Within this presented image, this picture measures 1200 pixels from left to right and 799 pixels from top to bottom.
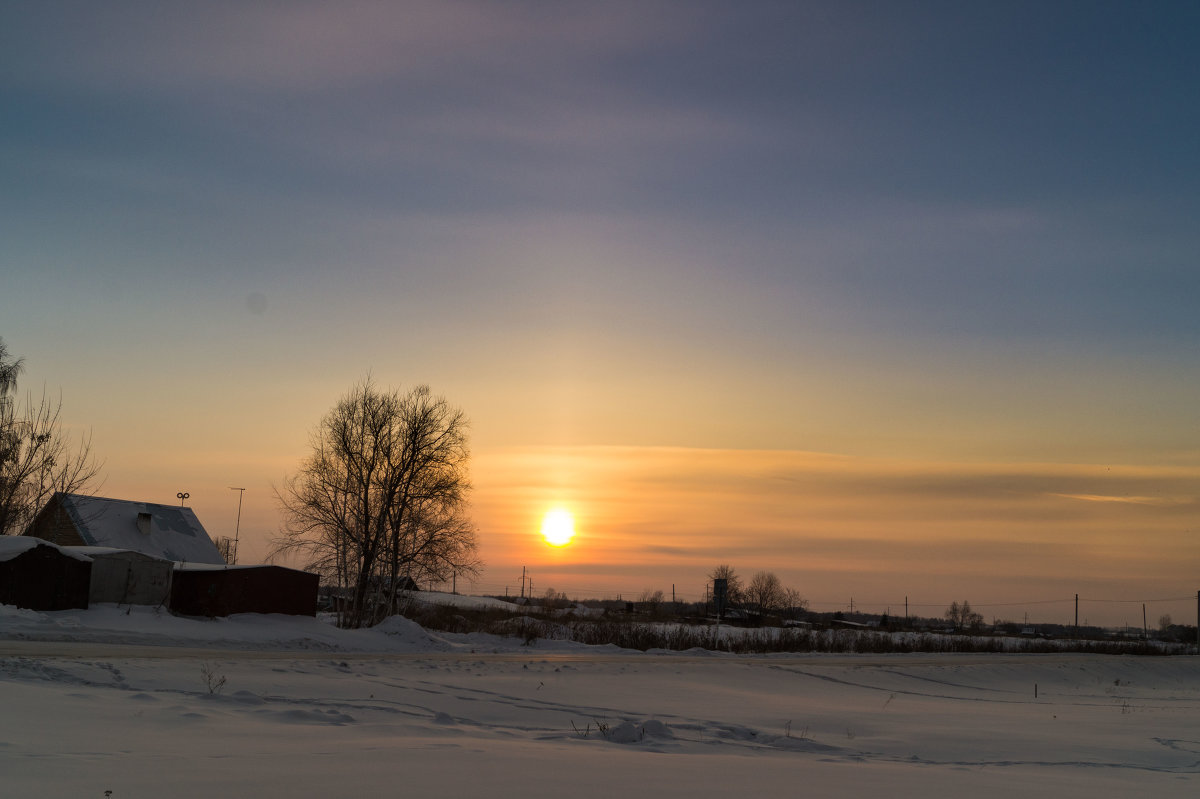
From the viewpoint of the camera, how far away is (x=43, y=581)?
115 feet

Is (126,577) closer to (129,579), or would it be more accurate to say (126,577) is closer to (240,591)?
(129,579)

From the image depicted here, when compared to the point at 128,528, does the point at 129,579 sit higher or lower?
lower

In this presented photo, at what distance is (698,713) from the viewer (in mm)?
17969

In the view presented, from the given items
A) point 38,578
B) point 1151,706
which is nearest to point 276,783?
point 1151,706

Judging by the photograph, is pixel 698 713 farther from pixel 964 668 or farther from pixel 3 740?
pixel 964 668

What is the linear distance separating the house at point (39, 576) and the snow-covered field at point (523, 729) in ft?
17.6

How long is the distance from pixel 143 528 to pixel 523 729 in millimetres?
51733

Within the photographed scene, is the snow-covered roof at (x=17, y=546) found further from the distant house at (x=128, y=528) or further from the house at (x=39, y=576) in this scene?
the distant house at (x=128, y=528)

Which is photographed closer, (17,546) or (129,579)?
(17,546)

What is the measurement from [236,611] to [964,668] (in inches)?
1179

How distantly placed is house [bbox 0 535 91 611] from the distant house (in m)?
17.3

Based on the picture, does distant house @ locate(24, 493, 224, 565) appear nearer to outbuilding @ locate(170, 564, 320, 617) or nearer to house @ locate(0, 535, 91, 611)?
outbuilding @ locate(170, 564, 320, 617)

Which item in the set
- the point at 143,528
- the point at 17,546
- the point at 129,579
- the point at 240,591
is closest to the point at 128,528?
the point at 143,528

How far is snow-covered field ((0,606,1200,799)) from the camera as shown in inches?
342
